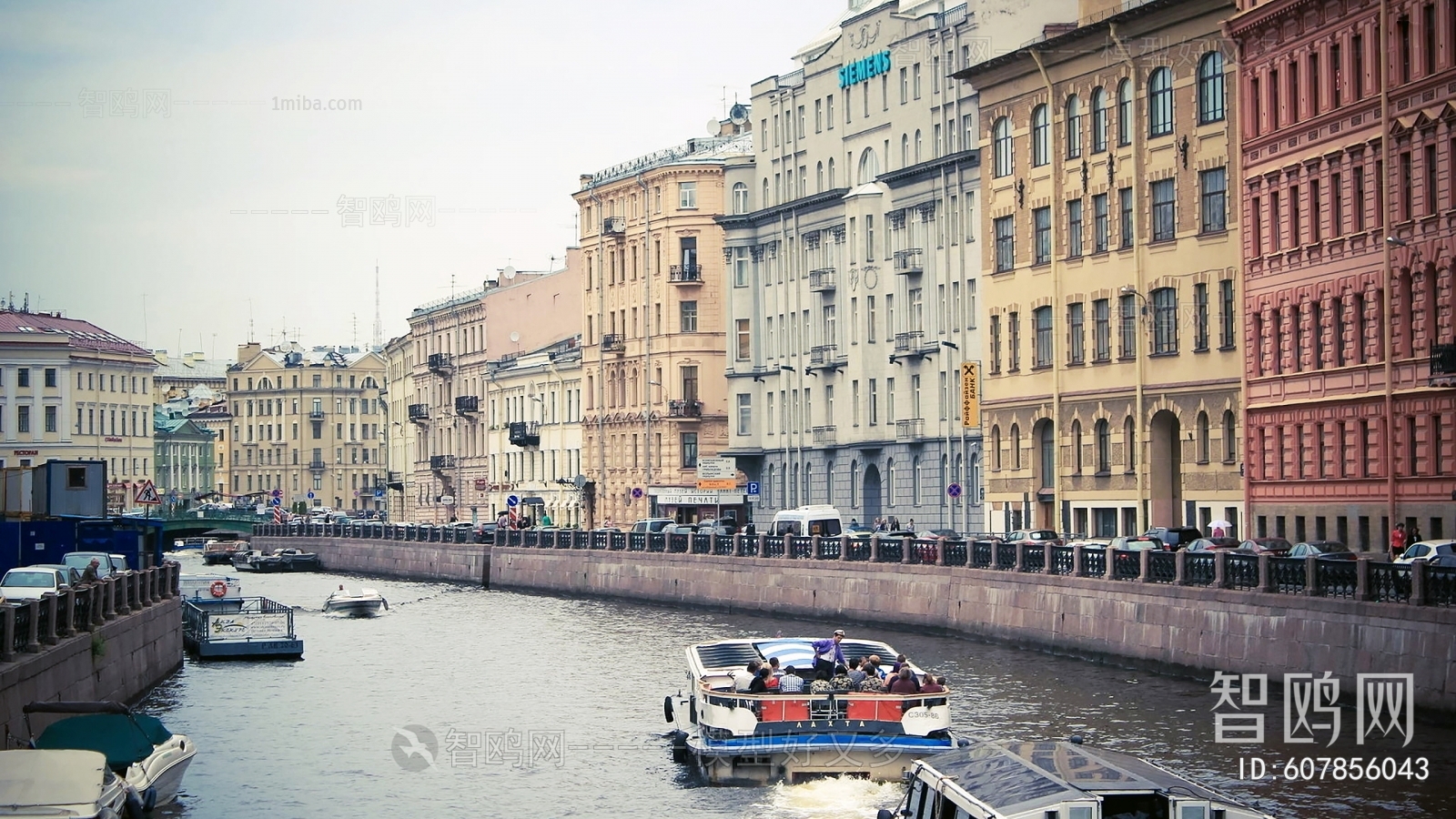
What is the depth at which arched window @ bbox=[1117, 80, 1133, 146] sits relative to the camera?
2825 inches

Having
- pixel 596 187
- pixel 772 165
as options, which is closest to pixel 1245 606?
pixel 772 165

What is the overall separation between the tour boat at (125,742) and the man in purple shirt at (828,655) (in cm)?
1074

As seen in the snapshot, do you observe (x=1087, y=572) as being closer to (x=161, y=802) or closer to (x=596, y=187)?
(x=161, y=802)

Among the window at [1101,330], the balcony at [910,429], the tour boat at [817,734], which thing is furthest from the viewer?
the balcony at [910,429]

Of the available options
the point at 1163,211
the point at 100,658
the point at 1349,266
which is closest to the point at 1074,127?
the point at 1163,211

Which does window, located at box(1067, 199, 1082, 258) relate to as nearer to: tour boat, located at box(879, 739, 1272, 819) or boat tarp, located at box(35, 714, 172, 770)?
boat tarp, located at box(35, 714, 172, 770)

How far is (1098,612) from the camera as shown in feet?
170

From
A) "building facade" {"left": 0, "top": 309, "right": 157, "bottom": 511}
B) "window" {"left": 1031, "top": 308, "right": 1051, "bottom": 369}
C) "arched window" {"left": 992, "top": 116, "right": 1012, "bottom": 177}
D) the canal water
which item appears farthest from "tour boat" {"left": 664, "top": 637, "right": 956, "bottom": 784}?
"building facade" {"left": 0, "top": 309, "right": 157, "bottom": 511}

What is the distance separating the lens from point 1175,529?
60.4 meters

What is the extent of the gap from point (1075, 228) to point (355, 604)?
27.9 m

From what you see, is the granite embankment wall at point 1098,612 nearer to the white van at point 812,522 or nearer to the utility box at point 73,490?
the white van at point 812,522

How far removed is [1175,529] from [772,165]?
47641 millimetres

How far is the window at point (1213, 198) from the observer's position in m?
68.2

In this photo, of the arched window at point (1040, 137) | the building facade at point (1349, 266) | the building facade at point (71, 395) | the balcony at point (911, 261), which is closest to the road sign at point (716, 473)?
the balcony at point (911, 261)
